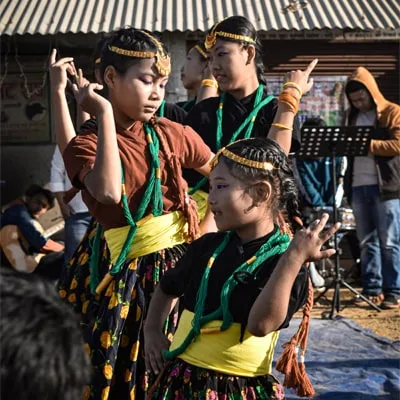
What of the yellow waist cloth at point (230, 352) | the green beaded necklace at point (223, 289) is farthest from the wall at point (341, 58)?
the yellow waist cloth at point (230, 352)

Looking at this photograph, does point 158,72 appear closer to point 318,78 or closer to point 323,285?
point 323,285

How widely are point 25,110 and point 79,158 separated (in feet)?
27.1

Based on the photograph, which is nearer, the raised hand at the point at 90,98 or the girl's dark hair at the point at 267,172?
the girl's dark hair at the point at 267,172

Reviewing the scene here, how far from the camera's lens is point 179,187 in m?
3.71

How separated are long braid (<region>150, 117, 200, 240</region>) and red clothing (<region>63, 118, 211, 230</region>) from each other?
0.04 ft

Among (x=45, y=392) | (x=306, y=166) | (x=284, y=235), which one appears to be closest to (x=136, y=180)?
(x=284, y=235)

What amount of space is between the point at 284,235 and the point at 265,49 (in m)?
8.40

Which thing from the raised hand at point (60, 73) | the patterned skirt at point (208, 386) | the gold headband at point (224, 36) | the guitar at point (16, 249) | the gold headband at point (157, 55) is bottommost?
the guitar at point (16, 249)

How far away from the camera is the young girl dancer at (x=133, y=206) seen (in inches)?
141

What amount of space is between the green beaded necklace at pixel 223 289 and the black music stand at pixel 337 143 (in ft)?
16.5

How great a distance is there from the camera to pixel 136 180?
358 centimetres

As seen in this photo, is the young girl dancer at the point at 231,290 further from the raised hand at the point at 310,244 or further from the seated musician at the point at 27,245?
the seated musician at the point at 27,245

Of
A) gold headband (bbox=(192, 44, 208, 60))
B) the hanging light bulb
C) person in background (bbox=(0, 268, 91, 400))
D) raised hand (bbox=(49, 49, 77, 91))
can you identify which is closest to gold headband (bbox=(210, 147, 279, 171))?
raised hand (bbox=(49, 49, 77, 91))

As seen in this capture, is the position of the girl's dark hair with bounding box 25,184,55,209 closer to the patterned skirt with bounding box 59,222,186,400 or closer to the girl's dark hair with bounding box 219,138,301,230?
the patterned skirt with bounding box 59,222,186,400
